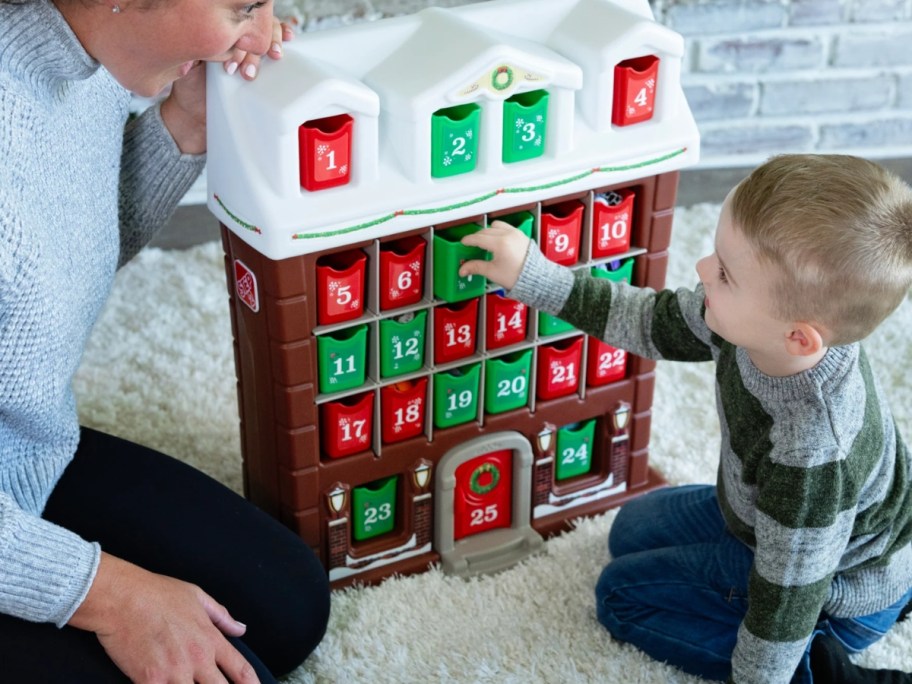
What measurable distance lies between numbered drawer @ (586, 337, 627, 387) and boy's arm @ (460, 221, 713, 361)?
0.30 ft

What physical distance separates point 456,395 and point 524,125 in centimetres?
31

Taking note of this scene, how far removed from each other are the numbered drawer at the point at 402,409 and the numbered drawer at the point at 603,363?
0.68 ft

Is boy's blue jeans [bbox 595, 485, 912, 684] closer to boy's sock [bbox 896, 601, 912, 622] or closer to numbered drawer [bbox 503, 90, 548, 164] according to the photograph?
boy's sock [bbox 896, 601, 912, 622]

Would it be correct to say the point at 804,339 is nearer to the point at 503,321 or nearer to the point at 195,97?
the point at 503,321

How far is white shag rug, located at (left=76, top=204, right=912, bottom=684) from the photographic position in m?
1.35

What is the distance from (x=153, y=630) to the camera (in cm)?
109

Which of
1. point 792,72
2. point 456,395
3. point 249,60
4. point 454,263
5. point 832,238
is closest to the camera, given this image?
point 832,238

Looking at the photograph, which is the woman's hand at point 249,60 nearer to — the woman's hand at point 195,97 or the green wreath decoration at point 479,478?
the woman's hand at point 195,97

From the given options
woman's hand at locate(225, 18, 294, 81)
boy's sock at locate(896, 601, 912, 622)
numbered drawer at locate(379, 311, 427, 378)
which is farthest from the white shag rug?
woman's hand at locate(225, 18, 294, 81)

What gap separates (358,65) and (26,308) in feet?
1.30

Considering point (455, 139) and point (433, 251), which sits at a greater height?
point (455, 139)

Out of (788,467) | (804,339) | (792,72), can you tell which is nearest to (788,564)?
(788,467)

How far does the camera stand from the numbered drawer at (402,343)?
1.29 meters

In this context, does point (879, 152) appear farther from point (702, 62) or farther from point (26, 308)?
point (26, 308)
